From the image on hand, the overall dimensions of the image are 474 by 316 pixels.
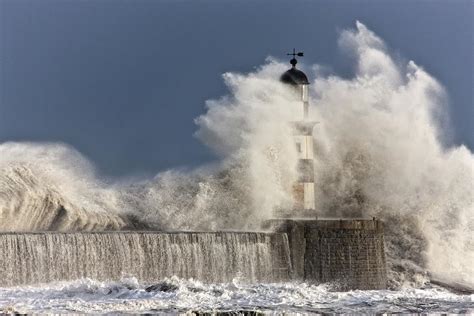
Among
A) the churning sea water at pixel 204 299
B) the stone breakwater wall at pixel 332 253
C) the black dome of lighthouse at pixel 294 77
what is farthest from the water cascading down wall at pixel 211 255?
the black dome of lighthouse at pixel 294 77

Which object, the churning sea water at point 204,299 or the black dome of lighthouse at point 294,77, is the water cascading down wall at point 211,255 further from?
the black dome of lighthouse at point 294,77

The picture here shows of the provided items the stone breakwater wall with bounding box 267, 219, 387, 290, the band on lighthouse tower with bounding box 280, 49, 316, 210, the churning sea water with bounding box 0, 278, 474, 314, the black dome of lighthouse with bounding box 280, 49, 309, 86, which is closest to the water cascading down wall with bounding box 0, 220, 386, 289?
the stone breakwater wall with bounding box 267, 219, 387, 290

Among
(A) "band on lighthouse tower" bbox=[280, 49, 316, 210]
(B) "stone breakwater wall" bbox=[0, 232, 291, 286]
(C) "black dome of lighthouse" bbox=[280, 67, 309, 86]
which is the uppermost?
(C) "black dome of lighthouse" bbox=[280, 67, 309, 86]

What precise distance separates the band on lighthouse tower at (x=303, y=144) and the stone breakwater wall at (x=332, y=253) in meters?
2.99

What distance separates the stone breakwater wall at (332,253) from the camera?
1847 centimetres

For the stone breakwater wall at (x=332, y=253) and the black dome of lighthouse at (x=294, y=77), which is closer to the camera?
the stone breakwater wall at (x=332, y=253)

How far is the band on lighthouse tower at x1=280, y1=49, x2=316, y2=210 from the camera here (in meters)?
21.7

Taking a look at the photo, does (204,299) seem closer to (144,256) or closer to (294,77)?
(144,256)

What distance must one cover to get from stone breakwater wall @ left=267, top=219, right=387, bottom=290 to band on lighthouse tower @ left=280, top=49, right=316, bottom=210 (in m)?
2.99

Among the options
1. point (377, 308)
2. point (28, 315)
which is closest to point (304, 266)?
point (377, 308)

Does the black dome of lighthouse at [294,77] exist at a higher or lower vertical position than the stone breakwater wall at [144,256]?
higher

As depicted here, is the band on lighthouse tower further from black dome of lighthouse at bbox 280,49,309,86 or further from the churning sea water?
the churning sea water

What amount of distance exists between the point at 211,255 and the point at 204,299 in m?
1.91

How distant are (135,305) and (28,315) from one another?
6.06 ft
